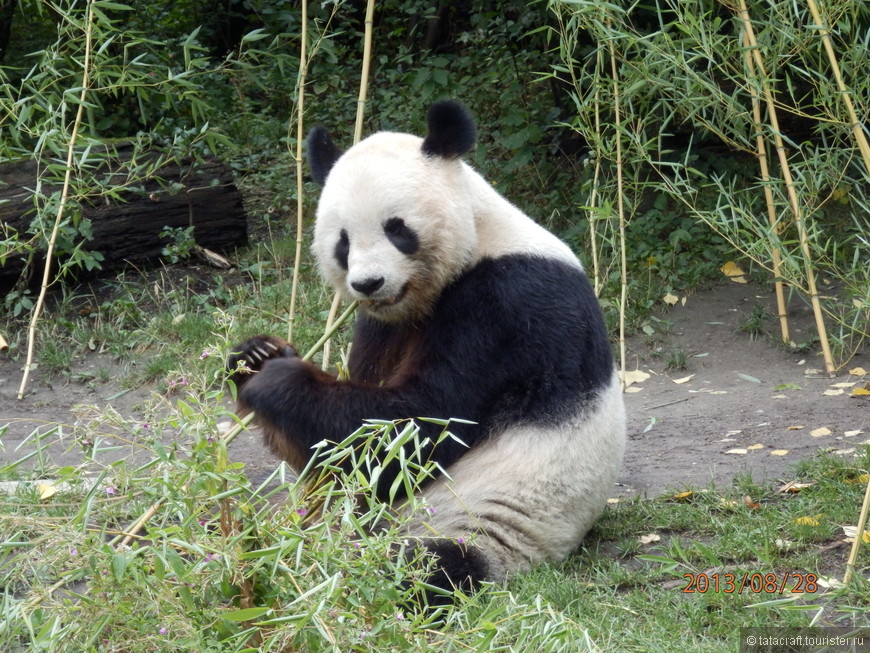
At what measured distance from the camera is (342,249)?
14.9 ft

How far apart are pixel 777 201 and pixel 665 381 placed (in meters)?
1.58

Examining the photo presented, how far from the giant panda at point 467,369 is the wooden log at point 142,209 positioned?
4.65 m

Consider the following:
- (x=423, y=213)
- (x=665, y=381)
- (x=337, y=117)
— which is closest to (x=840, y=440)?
(x=665, y=381)

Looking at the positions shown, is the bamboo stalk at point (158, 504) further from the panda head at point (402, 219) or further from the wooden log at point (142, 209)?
the wooden log at point (142, 209)

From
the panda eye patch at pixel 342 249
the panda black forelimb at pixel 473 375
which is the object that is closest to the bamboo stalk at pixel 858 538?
the panda black forelimb at pixel 473 375

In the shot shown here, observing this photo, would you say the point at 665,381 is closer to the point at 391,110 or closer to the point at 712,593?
the point at 712,593

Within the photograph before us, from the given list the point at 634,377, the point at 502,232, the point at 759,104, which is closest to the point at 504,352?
the point at 502,232

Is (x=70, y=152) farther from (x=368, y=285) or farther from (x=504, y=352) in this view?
(x=504, y=352)

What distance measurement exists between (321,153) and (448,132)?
2.55 feet

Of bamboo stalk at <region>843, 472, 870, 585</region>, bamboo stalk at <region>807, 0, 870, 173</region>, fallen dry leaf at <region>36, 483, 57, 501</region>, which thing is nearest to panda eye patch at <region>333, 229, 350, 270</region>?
fallen dry leaf at <region>36, 483, 57, 501</region>

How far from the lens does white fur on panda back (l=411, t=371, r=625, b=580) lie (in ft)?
14.2

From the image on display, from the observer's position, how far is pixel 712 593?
154 inches
